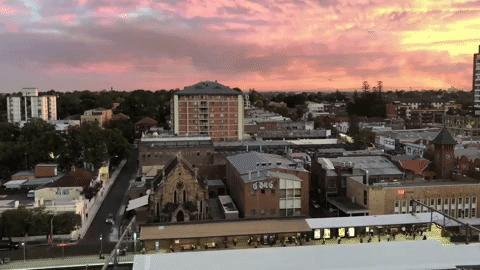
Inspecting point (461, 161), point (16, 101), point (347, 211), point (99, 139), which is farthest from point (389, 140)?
point (16, 101)

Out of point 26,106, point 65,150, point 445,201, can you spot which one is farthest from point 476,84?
point 26,106

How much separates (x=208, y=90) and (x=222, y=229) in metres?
51.5

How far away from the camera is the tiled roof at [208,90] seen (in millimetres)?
84312

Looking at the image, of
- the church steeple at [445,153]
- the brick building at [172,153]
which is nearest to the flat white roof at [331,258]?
the church steeple at [445,153]

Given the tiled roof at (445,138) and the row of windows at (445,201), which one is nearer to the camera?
the row of windows at (445,201)

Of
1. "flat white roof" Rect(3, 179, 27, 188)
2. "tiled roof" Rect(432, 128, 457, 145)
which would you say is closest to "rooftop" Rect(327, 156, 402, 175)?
"tiled roof" Rect(432, 128, 457, 145)

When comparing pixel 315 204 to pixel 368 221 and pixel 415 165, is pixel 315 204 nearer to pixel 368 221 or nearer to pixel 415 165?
pixel 415 165

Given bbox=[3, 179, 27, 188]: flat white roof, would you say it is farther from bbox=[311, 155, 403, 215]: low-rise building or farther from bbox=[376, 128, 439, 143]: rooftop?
bbox=[376, 128, 439, 143]: rooftop

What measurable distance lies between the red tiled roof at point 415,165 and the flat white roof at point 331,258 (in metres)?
22.6

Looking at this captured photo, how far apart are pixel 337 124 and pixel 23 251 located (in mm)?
90534

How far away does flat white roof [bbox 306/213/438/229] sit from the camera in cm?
3675

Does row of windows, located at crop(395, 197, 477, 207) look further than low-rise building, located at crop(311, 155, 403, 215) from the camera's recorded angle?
No

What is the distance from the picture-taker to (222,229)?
1422 inches

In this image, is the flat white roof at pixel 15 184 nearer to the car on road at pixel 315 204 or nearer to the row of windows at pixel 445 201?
the car on road at pixel 315 204
